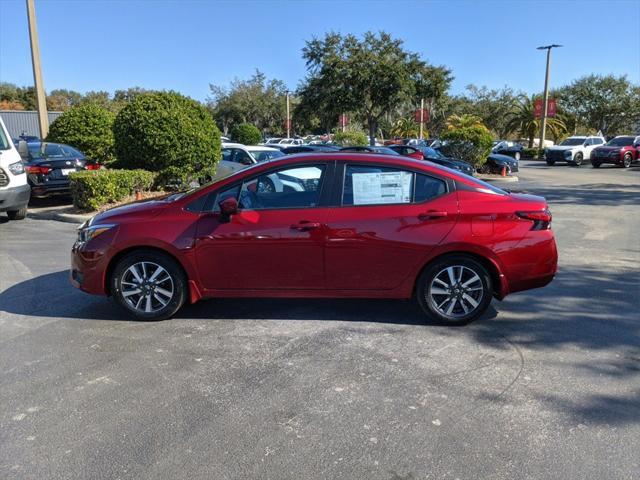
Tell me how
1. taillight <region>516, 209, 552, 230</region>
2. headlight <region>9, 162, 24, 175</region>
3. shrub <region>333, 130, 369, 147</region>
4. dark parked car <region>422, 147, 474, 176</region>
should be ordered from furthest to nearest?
1. shrub <region>333, 130, 369, 147</region>
2. dark parked car <region>422, 147, 474, 176</region>
3. headlight <region>9, 162, 24, 175</region>
4. taillight <region>516, 209, 552, 230</region>

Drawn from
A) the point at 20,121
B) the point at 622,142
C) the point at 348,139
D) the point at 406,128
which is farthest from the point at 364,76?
the point at 406,128

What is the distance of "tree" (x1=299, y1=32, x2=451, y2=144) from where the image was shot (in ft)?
82.0

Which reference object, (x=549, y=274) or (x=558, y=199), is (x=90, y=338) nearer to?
(x=549, y=274)

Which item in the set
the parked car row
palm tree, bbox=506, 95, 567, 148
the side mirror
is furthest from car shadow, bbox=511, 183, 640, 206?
palm tree, bbox=506, 95, 567, 148

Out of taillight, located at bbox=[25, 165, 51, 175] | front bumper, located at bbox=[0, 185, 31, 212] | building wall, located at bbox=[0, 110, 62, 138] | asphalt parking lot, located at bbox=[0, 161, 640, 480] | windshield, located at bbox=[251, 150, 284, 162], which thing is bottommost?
asphalt parking lot, located at bbox=[0, 161, 640, 480]

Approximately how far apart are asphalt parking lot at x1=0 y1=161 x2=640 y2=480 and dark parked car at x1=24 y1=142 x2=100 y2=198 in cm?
676

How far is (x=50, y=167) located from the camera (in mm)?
12148

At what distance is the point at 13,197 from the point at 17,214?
1.10 m

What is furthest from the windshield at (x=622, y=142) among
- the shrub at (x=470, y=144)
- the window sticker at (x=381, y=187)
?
the window sticker at (x=381, y=187)

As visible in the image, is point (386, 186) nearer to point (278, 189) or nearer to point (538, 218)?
point (278, 189)

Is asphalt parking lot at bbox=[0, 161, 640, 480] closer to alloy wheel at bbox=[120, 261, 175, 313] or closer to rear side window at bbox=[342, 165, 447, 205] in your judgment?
alloy wheel at bbox=[120, 261, 175, 313]

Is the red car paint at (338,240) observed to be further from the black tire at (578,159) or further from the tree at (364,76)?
the black tire at (578,159)

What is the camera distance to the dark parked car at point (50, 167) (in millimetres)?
12008

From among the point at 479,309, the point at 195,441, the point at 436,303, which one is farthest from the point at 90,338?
the point at 479,309
